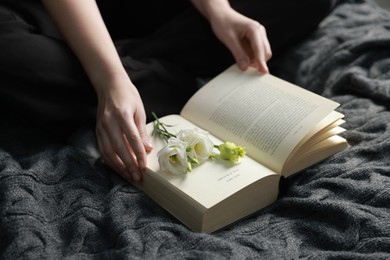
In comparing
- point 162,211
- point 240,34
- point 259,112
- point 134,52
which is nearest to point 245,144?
point 259,112

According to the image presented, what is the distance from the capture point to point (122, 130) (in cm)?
83

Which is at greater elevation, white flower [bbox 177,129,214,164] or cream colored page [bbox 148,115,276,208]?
white flower [bbox 177,129,214,164]

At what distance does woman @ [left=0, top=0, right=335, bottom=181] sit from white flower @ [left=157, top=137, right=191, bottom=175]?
0.04m

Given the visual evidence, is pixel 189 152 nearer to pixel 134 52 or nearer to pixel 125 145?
pixel 125 145

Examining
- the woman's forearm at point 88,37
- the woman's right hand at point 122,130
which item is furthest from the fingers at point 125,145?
the woman's forearm at point 88,37

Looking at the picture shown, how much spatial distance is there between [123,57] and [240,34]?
0.24m

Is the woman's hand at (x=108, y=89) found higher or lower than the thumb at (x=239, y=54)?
higher

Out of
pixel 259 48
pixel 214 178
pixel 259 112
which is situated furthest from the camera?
pixel 259 48

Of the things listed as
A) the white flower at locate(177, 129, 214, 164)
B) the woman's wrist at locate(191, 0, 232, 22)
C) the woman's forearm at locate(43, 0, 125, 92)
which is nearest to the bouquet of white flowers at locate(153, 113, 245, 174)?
the white flower at locate(177, 129, 214, 164)

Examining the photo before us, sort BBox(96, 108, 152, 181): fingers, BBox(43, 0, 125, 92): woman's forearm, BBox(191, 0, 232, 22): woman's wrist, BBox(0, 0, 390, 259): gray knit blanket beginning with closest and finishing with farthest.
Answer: BBox(0, 0, 390, 259): gray knit blanket, BBox(96, 108, 152, 181): fingers, BBox(43, 0, 125, 92): woman's forearm, BBox(191, 0, 232, 22): woman's wrist

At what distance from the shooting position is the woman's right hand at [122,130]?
2.68ft

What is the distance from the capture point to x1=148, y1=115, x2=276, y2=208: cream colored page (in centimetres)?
75

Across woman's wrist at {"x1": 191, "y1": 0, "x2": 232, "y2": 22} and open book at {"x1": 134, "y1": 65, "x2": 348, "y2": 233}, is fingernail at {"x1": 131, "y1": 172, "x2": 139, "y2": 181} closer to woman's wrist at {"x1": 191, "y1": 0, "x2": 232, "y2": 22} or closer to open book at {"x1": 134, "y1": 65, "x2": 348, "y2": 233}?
open book at {"x1": 134, "y1": 65, "x2": 348, "y2": 233}

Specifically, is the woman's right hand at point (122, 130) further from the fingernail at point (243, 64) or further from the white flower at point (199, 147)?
the fingernail at point (243, 64)
